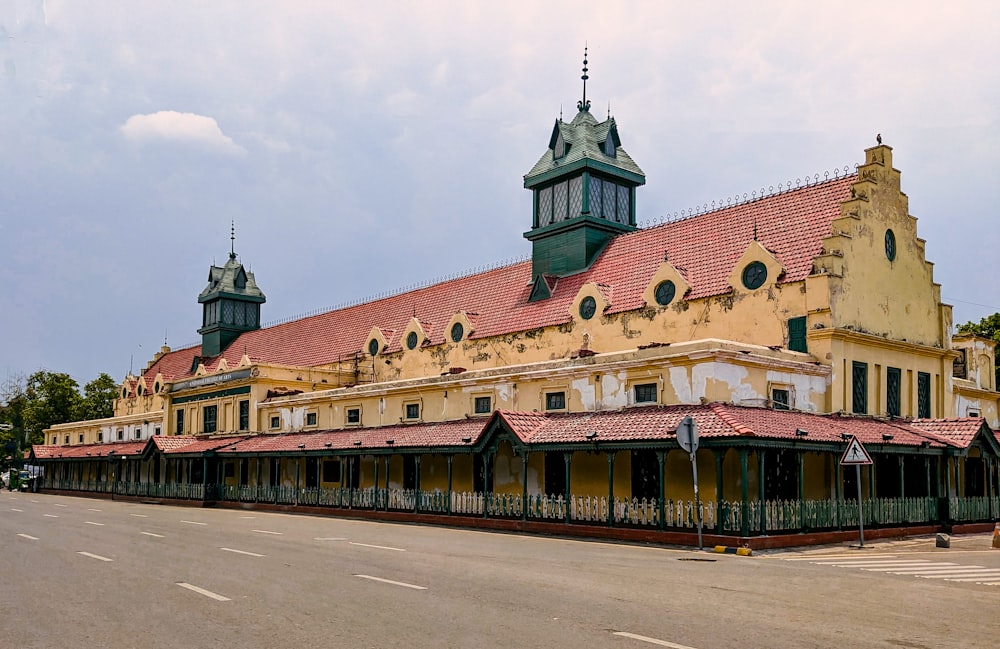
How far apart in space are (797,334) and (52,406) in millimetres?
73545

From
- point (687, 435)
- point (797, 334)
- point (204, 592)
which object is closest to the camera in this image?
point (204, 592)

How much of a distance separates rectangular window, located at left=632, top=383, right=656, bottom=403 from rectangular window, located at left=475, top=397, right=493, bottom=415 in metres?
6.79

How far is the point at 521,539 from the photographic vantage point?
22859 millimetres

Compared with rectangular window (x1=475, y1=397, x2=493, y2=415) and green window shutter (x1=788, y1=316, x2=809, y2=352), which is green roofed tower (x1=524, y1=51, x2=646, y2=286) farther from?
green window shutter (x1=788, y1=316, x2=809, y2=352)

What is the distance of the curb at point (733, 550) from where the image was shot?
62.6 ft

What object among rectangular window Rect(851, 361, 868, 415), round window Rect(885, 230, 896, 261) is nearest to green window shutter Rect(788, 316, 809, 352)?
rectangular window Rect(851, 361, 868, 415)

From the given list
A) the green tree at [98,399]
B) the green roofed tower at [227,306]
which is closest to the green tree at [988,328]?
the green roofed tower at [227,306]

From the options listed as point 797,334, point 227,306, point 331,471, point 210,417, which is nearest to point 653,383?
point 797,334

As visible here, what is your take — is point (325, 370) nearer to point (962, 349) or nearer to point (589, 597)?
point (962, 349)

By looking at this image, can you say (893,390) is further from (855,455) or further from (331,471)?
(331,471)

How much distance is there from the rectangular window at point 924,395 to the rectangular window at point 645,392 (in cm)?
1001

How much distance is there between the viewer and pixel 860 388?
27953mm

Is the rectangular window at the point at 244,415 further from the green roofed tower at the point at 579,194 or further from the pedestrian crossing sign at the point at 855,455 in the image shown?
the pedestrian crossing sign at the point at 855,455

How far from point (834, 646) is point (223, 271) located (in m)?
61.8
